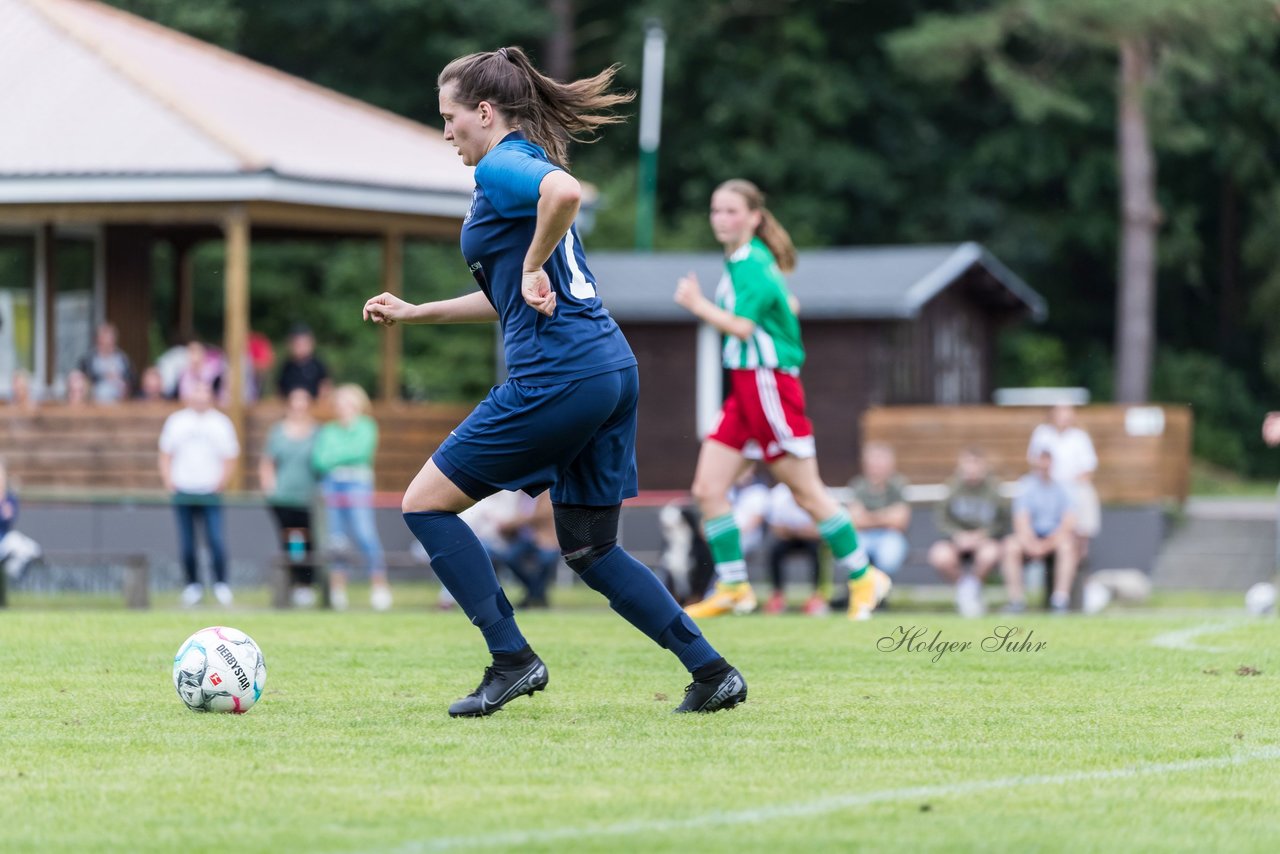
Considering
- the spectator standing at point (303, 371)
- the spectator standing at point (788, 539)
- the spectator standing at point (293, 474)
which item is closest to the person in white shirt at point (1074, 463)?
the spectator standing at point (788, 539)

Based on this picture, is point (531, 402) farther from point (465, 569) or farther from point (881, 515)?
point (881, 515)

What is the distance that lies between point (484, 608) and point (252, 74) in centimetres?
2084

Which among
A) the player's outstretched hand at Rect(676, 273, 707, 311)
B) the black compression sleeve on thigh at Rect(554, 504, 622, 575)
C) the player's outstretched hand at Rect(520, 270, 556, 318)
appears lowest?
the black compression sleeve on thigh at Rect(554, 504, 622, 575)

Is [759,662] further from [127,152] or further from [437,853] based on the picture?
[127,152]

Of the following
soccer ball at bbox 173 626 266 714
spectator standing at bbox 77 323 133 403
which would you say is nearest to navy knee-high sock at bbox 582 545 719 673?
soccer ball at bbox 173 626 266 714

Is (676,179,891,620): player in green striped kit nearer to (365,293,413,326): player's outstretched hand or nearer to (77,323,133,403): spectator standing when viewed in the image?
(365,293,413,326): player's outstretched hand

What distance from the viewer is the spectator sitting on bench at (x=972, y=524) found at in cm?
1683

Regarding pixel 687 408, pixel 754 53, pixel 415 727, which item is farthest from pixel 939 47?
pixel 415 727

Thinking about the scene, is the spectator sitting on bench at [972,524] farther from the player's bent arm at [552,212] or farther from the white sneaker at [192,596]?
the player's bent arm at [552,212]

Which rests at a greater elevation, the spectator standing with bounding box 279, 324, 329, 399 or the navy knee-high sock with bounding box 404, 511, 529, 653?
the spectator standing with bounding box 279, 324, 329, 399

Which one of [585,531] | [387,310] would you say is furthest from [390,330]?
[585,531]

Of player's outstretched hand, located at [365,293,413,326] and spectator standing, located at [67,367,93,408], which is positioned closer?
player's outstretched hand, located at [365,293,413,326]

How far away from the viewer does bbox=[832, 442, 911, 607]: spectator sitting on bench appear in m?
16.4

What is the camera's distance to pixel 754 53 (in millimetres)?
42219
